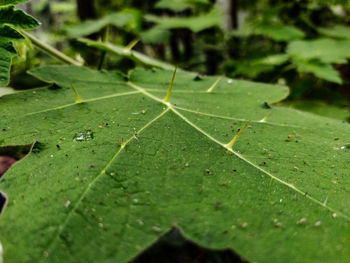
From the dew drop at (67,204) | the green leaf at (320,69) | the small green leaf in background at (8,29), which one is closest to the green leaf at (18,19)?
the small green leaf in background at (8,29)

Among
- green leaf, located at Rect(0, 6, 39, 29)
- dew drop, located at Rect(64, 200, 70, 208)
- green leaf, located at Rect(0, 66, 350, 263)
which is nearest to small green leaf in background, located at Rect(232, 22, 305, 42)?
green leaf, located at Rect(0, 66, 350, 263)

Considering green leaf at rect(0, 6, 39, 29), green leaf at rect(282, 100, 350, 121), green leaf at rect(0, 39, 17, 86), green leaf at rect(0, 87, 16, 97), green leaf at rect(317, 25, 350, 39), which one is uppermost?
green leaf at rect(0, 6, 39, 29)

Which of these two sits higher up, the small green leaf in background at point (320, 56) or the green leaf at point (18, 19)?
the green leaf at point (18, 19)

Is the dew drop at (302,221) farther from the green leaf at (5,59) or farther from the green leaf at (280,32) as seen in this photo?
the green leaf at (280,32)

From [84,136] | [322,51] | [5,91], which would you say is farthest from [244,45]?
[84,136]

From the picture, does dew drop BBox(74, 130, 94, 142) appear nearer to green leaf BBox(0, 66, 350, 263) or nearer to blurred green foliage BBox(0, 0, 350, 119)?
green leaf BBox(0, 66, 350, 263)
